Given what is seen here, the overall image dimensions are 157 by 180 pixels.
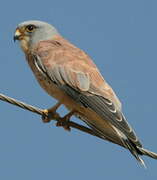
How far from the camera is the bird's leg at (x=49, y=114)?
6788 mm

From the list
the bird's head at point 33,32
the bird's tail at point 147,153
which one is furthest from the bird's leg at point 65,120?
the bird's head at point 33,32

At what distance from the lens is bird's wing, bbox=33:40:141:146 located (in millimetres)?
6336

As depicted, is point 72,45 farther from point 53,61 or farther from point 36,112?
point 36,112

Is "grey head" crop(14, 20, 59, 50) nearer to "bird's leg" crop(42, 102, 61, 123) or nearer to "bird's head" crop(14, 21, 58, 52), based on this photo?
"bird's head" crop(14, 21, 58, 52)

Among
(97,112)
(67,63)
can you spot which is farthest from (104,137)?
(67,63)

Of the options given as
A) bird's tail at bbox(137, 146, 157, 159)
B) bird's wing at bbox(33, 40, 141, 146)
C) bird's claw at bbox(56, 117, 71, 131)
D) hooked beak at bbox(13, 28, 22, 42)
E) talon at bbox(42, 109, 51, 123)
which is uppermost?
hooked beak at bbox(13, 28, 22, 42)

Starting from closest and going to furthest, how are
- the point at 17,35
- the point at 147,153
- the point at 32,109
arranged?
the point at 147,153, the point at 32,109, the point at 17,35

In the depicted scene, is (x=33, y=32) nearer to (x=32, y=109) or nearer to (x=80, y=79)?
(x=80, y=79)

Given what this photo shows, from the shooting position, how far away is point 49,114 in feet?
22.4

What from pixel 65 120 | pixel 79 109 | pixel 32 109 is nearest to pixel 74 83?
pixel 79 109

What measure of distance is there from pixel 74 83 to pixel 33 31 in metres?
1.29

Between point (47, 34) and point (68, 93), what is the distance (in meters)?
1.35

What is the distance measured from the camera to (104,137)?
245 inches

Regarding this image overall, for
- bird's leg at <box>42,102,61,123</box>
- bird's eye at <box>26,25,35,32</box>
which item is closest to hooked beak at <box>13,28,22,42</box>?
bird's eye at <box>26,25,35,32</box>
